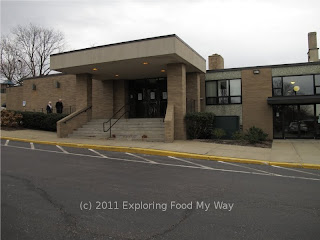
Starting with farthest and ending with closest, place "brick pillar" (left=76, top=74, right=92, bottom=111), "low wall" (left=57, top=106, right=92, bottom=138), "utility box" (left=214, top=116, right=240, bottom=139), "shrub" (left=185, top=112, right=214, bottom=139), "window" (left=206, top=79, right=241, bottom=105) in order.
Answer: "window" (left=206, top=79, right=241, bottom=105) < "brick pillar" (left=76, top=74, right=92, bottom=111) < "utility box" (left=214, top=116, right=240, bottom=139) < "low wall" (left=57, top=106, right=92, bottom=138) < "shrub" (left=185, top=112, right=214, bottom=139)

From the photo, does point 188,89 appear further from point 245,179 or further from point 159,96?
point 245,179

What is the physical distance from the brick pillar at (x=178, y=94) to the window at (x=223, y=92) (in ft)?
14.3

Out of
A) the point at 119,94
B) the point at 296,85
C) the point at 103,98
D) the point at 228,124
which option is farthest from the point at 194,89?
the point at 103,98

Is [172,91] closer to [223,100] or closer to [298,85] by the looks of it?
[223,100]

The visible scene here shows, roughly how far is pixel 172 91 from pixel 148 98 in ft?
17.3

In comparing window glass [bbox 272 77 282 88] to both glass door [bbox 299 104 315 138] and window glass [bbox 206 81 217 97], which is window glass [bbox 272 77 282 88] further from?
window glass [bbox 206 81 217 97]

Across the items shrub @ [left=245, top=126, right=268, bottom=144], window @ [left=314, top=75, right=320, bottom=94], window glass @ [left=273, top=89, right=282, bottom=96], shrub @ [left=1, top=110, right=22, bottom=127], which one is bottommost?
shrub @ [left=245, top=126, right=268, bottom=144]

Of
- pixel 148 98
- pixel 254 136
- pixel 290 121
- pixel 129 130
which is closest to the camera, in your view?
pixel 254 136

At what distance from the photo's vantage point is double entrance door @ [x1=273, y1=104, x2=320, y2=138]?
53.3 feet

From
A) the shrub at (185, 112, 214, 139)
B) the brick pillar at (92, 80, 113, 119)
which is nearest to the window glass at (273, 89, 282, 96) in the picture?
the shrub at (185, 112, 214, 139)

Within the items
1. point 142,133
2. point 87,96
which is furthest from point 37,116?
point 142,133

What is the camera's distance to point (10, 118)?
17.8 m

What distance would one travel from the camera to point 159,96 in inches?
758

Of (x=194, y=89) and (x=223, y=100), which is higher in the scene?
(x=194, y=89)
